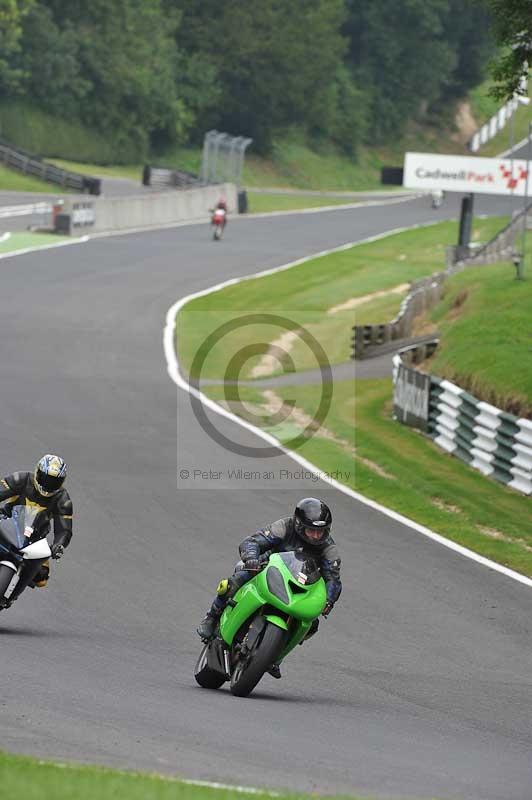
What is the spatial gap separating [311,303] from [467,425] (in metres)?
20.6

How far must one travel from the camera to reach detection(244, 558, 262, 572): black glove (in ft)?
36.2

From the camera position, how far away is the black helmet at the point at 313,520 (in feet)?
36.0

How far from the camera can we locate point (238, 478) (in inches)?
841

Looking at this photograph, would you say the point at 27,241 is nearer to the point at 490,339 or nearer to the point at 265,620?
the point at 490,339

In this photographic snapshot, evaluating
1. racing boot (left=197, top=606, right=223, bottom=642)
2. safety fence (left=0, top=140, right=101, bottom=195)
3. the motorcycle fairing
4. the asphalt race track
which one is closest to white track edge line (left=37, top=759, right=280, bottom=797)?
the asphalt race track

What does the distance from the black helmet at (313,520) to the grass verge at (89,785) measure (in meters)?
3.41

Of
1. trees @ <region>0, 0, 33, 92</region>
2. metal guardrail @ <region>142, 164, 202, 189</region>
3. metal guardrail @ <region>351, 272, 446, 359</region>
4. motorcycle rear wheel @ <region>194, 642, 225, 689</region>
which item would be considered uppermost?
trees @ <region>0, 0, 33, 92</region>

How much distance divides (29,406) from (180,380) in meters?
5.24

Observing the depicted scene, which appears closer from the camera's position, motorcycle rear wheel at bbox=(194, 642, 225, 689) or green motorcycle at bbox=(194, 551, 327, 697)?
green motorcycle at bbox=(194, 551, 327, 697)

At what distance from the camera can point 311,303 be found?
146 feet

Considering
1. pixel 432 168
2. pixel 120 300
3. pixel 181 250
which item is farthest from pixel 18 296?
pixel 432 168

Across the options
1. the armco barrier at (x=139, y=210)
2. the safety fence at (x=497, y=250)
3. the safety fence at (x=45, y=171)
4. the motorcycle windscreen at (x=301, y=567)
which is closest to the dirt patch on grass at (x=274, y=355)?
the safety fence at (x=497, y=250)
